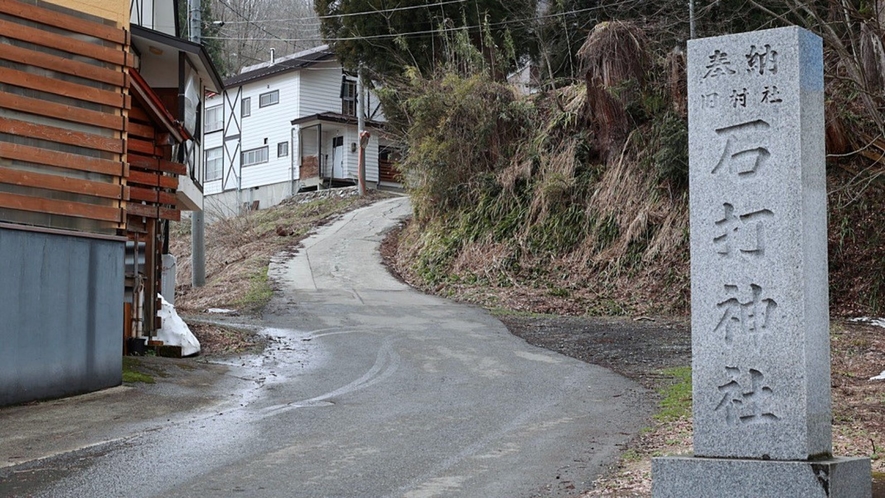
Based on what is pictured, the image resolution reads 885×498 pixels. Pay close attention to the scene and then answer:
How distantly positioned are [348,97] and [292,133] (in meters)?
3.71

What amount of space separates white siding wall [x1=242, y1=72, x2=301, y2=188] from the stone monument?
141 feet

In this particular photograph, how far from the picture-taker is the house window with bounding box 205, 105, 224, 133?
5288 cm

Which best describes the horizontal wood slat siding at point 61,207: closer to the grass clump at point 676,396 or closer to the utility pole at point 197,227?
the grass clump at point 676,396

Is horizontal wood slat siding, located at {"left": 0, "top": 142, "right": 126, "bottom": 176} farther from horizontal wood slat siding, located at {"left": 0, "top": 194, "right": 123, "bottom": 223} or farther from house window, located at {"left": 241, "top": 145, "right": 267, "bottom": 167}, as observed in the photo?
house window, located at {"left": 241, "top": 145, "right": 267, "bottom": 167}

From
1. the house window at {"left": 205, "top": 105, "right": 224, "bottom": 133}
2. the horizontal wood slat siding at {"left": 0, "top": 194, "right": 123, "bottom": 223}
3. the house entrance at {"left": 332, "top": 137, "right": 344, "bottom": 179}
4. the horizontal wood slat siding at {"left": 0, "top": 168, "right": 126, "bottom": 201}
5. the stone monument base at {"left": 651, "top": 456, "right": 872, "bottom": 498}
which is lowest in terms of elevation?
the stone monument base at {"left": 651, "top": 456, "right": 872, "bottom": 498}

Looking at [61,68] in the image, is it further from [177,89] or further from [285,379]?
[177,89]

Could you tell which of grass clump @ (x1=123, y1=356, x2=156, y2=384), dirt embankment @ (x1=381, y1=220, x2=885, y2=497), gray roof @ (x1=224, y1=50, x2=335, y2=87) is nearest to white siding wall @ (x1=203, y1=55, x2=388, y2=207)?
gray roof @ (x1=224, y1=50, x2=335, y2=87)

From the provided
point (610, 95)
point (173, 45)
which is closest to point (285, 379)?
point (173, 45)

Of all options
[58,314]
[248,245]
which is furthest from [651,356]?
[248,245]

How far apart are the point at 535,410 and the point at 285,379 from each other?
4614mm

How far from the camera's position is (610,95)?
2614 cm

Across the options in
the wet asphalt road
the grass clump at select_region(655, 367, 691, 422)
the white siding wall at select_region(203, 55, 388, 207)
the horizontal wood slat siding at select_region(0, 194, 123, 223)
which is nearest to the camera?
the wet asphalt road

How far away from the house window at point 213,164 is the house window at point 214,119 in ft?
3.85

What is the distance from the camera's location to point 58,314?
12.4m
